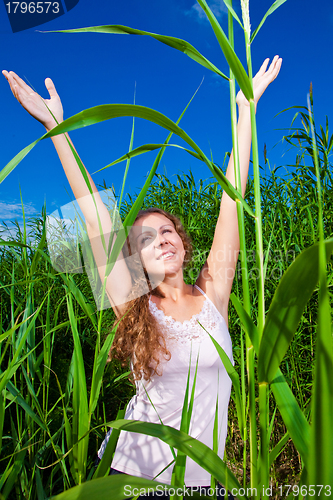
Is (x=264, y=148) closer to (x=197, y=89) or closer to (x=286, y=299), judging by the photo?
(x=197, y=89)

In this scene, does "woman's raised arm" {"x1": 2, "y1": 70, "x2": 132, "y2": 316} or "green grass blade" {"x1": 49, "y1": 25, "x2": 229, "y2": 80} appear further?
"woman's raised arm" {"x1": 2, "y1": 70, "x2": 132, "y2": 316}

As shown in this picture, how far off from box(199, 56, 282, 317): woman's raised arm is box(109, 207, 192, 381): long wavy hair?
255 mm

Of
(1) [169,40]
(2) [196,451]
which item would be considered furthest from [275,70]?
(2) [196,451]

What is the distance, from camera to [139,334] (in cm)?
100

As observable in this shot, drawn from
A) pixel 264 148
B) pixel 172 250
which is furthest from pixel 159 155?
pixel 264 148

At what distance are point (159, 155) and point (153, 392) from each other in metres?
0.82

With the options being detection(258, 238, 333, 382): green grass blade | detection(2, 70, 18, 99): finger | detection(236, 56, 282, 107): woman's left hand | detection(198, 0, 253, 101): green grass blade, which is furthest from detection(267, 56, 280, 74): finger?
detection(258, 238, 333, 382): green grass blade

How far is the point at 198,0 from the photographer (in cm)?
34

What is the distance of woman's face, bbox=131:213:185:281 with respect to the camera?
115 cm

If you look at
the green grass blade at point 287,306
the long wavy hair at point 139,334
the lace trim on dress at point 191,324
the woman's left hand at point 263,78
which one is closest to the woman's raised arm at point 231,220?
the woman's left hand at point 263,78

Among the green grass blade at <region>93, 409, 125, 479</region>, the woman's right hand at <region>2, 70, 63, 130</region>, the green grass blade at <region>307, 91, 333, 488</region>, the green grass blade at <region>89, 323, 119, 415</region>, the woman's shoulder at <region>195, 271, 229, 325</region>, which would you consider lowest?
the green grass blade at <region>93, 409, 125, 479</region>

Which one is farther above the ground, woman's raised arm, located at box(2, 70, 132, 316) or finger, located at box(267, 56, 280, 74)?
finger, located at box(267, 56, 280, 74)

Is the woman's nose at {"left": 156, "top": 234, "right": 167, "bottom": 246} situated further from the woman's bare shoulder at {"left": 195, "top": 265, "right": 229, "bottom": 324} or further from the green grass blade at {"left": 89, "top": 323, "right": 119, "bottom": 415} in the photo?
the green grass blade at {"left": 89, "top": 323, "right": 119, "bottom": 415}

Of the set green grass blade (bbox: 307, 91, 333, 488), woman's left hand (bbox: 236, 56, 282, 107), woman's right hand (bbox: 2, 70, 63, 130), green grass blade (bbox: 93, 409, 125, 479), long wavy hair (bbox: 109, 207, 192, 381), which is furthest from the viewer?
long wavy hair (bbox: 109, 207, 192, 381)
